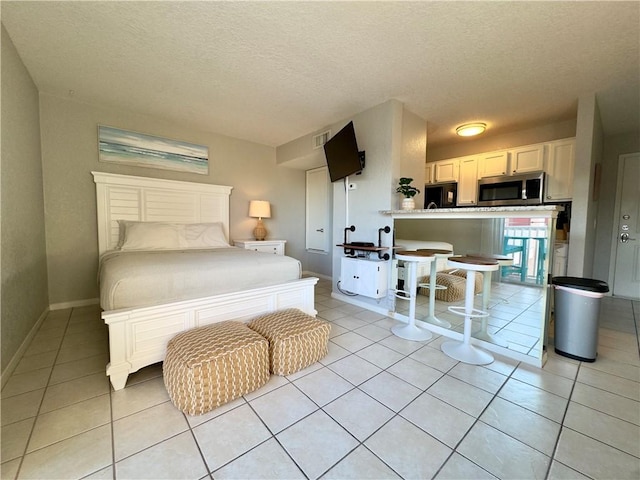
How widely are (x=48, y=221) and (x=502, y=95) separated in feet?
18.0

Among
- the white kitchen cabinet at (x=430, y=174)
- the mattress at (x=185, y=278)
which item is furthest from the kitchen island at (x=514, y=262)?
the white kitchen cabinet at (x=430, y=174)

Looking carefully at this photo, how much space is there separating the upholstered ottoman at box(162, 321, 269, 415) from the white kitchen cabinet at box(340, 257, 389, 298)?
161 centimetres

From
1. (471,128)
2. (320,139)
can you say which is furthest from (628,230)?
(320,139)

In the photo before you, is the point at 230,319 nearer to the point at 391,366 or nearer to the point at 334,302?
the point at 391,366

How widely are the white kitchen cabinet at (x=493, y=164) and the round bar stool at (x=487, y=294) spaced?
2.30 m

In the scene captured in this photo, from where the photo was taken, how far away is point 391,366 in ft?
6.33

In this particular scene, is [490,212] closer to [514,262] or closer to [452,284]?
[514,262]

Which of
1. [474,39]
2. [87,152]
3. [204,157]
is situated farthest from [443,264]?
[87,152]

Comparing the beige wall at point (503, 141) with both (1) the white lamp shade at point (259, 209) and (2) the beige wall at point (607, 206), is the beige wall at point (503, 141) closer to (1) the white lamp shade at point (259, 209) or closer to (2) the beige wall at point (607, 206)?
(2) the beige wall at point (607, 206)

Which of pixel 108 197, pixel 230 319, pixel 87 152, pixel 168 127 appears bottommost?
pixel 230 319

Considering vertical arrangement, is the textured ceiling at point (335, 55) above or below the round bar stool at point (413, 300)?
above

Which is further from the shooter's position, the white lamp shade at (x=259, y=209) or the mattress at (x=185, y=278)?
the white lamp shade at (x=259, y=209)

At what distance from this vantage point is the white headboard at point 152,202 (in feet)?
10.7

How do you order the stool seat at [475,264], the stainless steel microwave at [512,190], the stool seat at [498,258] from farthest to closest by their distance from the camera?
the stainless steel microwave at [512,190] < the stool seat at [498,258] < the stool seat at [475,264]
